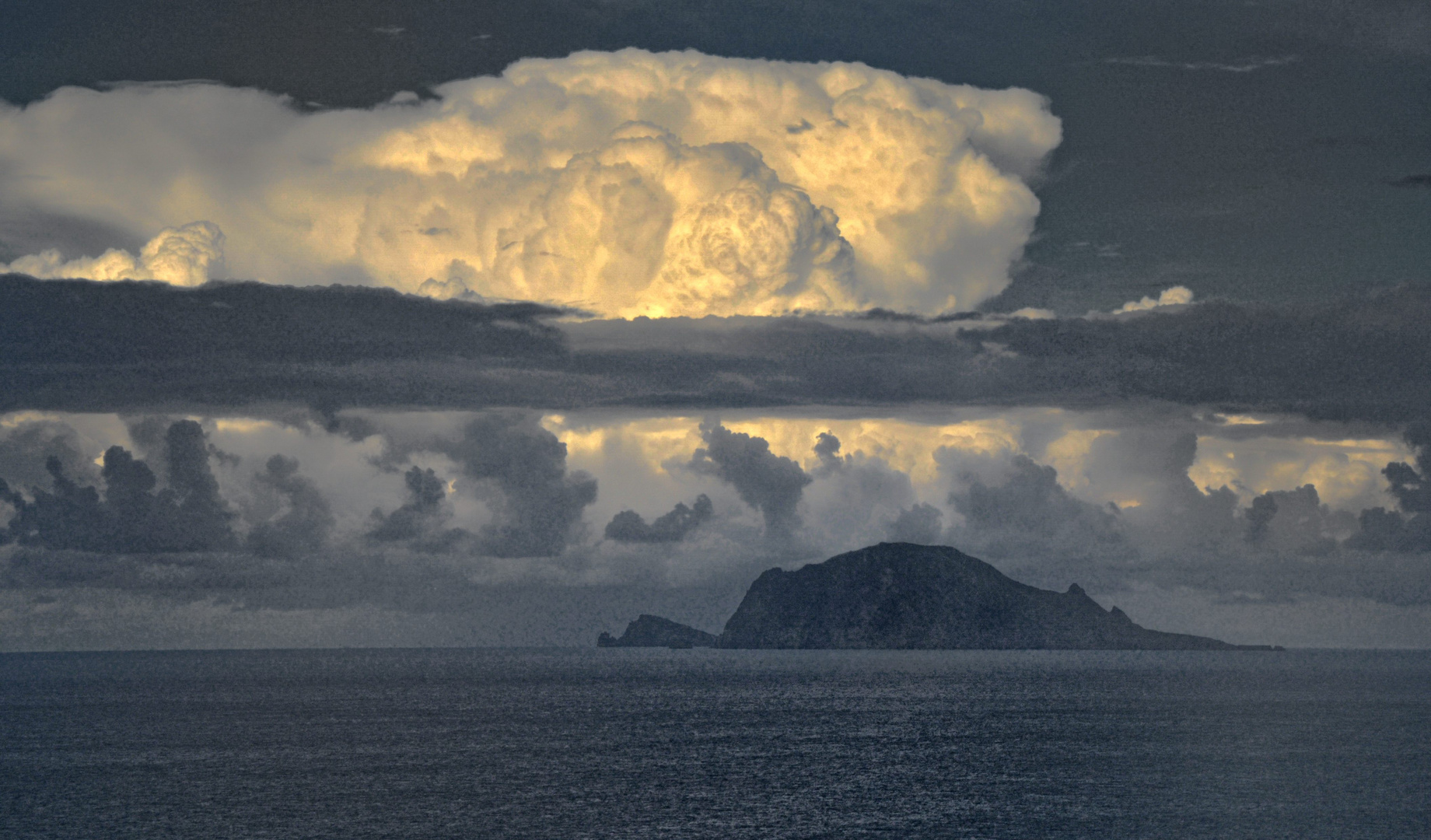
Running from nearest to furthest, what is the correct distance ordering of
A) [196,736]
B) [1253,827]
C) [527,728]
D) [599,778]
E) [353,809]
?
[1253,827] < [353,809] < [599,778] < [196,736] < [527,728]

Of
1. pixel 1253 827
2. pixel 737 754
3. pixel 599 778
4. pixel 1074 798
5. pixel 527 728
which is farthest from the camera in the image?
pixel 527 728

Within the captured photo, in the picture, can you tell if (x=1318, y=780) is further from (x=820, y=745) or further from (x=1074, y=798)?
(x=820, y=745)

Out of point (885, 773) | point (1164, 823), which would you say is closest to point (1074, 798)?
point (1164, 823)

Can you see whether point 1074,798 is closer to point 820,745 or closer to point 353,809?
point 820,745

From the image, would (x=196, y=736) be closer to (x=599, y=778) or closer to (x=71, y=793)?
(x=71, y=793)

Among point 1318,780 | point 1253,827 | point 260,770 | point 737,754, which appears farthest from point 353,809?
point 1318,780

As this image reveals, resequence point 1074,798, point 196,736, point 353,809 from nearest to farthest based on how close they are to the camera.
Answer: point 353,809 < point 1074,798 < point 196,736

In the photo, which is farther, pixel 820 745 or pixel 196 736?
pixel 196 736

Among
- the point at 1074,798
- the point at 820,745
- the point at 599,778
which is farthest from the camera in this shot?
the point at 820,745

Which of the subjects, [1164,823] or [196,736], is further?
[196,736]
